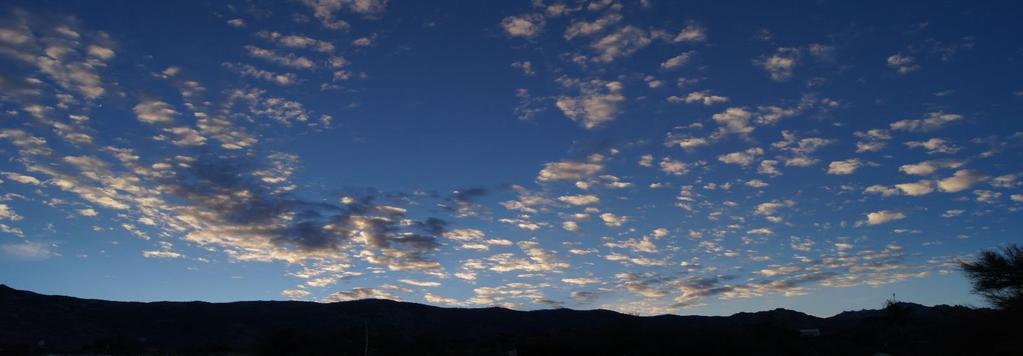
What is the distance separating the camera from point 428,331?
7156 cm

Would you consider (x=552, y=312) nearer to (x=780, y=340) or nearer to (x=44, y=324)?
(x=780, y=340)

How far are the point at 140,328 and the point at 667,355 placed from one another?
57.5 m

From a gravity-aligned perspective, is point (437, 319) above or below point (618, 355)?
above

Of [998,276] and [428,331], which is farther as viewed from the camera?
[428,331]

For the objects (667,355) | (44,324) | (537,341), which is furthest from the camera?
(44,324)

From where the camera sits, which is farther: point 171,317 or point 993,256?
point 171,317

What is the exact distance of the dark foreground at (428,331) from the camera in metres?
49.0

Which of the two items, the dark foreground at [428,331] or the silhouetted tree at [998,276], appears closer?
the silhouetted tree at [998,276]

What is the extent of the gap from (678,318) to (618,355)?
46.5 metres

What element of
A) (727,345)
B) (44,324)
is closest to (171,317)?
(44,324)

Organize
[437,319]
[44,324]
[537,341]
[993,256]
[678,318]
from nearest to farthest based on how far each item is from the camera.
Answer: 1. [993,256]
2. [537,341]
3. [44,324]
4. [437,319]
5. [678,318]

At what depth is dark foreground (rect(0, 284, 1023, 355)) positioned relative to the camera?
49.0m

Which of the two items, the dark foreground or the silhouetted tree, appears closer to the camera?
the silhouetted tree

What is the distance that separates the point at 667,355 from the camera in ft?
178
